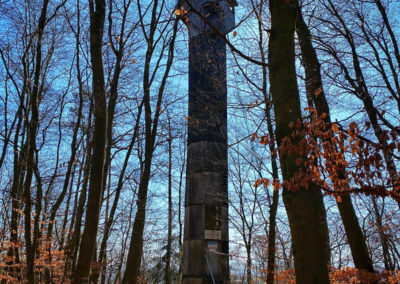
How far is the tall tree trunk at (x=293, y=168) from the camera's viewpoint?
2477 millimetres

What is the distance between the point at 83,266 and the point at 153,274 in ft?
36.1

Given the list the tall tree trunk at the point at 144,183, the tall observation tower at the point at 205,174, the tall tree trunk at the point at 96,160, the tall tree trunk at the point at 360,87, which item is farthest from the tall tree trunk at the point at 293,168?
the tall observation tower at the point at 205,174

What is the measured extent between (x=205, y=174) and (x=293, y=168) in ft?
27.6

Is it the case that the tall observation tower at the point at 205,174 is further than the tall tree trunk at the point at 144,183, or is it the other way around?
the tall observation tower at the point at 205,174

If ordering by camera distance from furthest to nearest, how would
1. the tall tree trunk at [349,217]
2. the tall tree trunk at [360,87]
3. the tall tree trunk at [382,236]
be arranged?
the tall tree trunk at [382,236], the tall tree trunk at [360,87], the tall tree trunk at [349,217]

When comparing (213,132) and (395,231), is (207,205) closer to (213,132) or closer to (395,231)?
(213,132)

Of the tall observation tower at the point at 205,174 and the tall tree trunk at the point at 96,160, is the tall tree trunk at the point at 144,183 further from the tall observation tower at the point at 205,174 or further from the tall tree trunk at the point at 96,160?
the tall tree trunk at the point at 96,160

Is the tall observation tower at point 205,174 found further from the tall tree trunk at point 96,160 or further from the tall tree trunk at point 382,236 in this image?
the tall tree trunk at point 382,236

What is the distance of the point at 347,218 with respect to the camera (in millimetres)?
5273

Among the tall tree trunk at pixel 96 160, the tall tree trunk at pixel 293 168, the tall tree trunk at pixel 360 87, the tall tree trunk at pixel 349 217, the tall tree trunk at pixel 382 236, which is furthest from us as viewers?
the tall tree trunk at pixel 382 236

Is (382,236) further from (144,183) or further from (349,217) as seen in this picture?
(144,183)

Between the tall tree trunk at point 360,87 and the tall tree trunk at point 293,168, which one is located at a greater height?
the tall tree trunk at point 360,87

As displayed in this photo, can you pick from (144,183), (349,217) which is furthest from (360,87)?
(144,183)

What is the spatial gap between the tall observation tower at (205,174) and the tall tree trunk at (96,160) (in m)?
4.60
